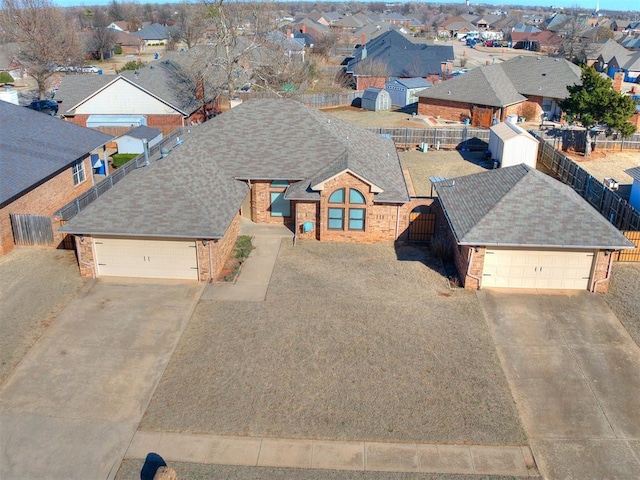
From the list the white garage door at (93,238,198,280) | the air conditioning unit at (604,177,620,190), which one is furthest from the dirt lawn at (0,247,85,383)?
the air conditioning unit at (604,177,620,190)

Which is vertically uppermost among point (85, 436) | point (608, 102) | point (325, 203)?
point (608, 102)

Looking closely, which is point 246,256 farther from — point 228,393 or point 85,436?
point 85,436

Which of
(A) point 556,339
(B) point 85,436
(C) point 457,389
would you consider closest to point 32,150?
(B) point 85,436

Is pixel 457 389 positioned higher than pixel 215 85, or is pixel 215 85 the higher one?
pixel 215 85

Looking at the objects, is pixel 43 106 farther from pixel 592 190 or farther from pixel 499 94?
pixel 592 190

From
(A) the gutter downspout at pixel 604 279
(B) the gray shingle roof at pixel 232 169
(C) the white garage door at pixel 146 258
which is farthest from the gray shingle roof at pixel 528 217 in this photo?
(C) the white garage door at pixel 146 258

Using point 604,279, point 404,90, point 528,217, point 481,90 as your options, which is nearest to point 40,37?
point 404,90
